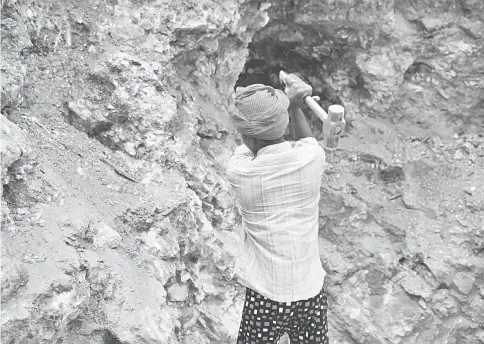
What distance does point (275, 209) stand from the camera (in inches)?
93.7

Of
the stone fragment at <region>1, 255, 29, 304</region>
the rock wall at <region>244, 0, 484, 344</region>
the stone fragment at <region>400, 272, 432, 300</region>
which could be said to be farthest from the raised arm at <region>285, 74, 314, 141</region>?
the stone fragment at <region>400, 272, 432, 300</region>

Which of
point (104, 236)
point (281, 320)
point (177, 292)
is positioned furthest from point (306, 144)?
point (177, 292)

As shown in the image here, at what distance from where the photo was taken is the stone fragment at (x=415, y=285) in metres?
4.22

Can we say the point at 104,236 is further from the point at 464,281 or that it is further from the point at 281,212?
the point at 464,281

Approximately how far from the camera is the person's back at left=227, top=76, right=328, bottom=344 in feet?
7.64

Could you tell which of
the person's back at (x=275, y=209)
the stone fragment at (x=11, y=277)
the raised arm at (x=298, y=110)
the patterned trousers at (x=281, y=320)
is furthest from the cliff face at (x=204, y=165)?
the raised arm at (x=298, y=110)

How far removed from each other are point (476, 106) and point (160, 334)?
309 centimetres

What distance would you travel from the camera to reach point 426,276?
14.0 feet

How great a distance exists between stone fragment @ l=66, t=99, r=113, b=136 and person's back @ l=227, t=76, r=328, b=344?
3.83 feet

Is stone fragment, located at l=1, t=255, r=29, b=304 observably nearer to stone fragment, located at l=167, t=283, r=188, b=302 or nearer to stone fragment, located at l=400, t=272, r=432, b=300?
stone fragment, located at l=167, t=283, r=188, b=302

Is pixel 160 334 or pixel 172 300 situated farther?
pixel 172 300

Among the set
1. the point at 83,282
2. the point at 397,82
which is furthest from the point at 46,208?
the point at 397,82

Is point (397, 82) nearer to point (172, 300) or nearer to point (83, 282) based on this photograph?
point (172, 300)

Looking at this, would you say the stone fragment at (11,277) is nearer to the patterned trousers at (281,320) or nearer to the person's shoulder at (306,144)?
the patterned trousers at (281,320)
